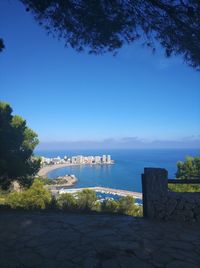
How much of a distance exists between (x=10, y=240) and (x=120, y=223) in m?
1.81

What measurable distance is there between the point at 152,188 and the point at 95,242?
5.78ft

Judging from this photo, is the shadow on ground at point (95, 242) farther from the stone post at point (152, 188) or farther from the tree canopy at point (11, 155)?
the tree canopy at point (11, 155)

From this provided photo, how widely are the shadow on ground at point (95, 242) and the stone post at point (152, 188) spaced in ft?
0.93

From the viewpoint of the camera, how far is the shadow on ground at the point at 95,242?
2.98 meters

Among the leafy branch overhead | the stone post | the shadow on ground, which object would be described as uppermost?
the leafy branch overhead

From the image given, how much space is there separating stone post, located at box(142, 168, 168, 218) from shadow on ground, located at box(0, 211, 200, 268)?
283mm

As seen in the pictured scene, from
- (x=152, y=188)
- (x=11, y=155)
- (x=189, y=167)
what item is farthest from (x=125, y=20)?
(x=189, y=167)

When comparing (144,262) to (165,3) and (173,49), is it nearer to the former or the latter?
(173,49)

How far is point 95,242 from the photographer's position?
11.8 feet

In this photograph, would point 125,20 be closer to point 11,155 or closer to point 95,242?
point 95,242

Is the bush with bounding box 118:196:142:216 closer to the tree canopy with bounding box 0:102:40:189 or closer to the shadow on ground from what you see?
the shadow on ground

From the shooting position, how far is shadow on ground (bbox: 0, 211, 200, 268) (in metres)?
2.98

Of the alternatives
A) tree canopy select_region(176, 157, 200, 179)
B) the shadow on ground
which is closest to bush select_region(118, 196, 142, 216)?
the shadow on ground

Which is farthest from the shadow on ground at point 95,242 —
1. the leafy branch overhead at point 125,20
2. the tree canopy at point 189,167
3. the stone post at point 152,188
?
the tree canopy at point 189,167
